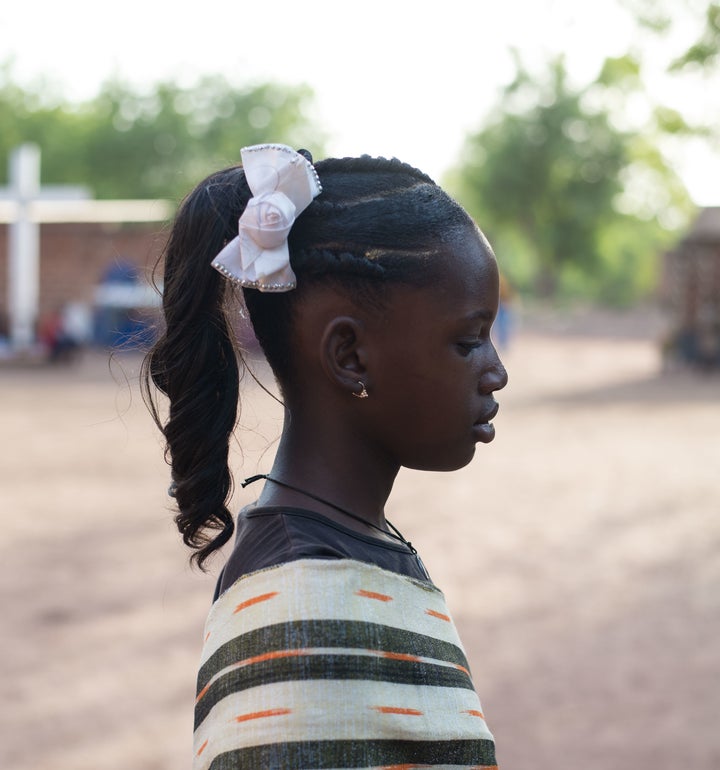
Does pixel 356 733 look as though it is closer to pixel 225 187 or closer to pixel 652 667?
pixel 225 187

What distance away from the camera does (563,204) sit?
4944 centimetres

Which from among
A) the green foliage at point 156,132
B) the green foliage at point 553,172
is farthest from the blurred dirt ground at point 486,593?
the green foliage at point 553,172

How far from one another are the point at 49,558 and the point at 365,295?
18.7 feet

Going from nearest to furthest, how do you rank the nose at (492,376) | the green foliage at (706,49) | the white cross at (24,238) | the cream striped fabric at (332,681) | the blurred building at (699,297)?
1. the cream striped fabric at (332,681)
2. the nose at (492,376)
3. the green foliage at (706,49)
4. the blurred building at (699,297)
5. the white cross at (24,238)

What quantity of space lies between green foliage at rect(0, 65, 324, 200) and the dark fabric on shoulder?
135 ft

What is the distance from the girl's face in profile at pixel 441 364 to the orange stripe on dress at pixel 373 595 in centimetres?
21

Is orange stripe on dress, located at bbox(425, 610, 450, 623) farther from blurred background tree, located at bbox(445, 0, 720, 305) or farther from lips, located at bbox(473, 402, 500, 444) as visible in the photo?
blurred background tree, located at bbox(445, 0, 720, 305)

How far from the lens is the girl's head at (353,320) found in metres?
1.31

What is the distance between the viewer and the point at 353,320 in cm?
130

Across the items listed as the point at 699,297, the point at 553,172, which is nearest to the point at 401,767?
the point at 699,297

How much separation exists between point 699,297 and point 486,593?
19.1 metres

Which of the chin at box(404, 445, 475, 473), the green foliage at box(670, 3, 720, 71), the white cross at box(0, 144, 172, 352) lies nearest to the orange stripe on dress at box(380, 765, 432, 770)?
the chin at box(404, 445, 475, 473)

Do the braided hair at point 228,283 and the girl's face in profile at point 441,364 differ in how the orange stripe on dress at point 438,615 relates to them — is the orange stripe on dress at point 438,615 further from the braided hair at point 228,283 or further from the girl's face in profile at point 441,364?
the braided hair at point 228,283

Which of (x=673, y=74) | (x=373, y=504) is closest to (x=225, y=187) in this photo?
(x=373, y=504)
